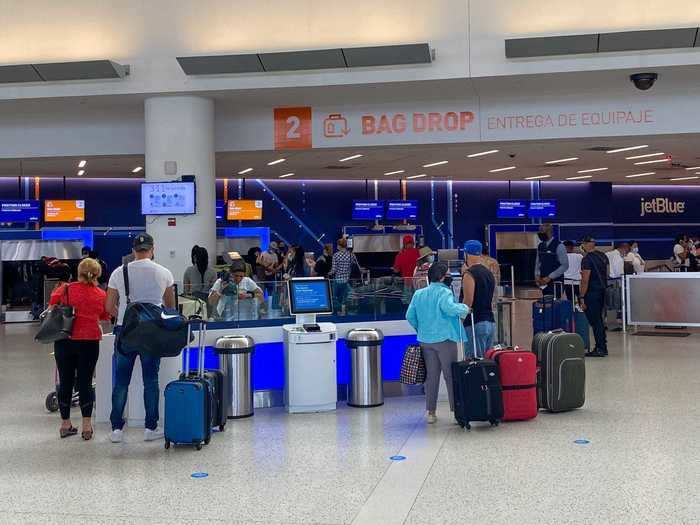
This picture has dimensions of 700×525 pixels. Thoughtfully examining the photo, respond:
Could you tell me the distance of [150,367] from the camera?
7.08 metres

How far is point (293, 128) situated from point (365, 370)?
657cm

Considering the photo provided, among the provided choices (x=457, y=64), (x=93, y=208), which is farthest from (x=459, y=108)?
(x=93, y=208)

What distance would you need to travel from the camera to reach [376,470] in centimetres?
610

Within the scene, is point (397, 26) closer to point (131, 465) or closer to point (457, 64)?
point (457, 64)

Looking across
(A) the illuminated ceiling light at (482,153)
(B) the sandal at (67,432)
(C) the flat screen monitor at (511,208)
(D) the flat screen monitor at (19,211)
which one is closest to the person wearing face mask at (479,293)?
(B) the sandal at (67,432)

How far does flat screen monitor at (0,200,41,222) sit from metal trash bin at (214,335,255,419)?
15667 millimetres

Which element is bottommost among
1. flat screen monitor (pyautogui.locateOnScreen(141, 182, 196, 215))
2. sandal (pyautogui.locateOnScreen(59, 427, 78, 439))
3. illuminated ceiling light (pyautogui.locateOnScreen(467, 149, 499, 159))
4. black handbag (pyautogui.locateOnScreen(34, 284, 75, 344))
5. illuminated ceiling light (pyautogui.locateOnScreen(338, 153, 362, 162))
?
sandal (pyautogui.locateOnScreen(59, 427, 78, 439))

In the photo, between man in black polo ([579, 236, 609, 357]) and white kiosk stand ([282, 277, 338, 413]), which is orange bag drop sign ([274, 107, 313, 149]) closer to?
man in black polo ([579, 236, 609, 357])

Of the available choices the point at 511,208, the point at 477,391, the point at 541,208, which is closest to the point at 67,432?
the point at 477,391

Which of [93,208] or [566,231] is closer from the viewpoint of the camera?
[93,208]

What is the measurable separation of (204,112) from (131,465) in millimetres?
7709

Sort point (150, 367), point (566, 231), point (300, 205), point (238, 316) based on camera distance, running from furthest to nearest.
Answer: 1. point (566, 231)
2. point (300, 205)
3. point (238, 316)
4. point (150, 367)

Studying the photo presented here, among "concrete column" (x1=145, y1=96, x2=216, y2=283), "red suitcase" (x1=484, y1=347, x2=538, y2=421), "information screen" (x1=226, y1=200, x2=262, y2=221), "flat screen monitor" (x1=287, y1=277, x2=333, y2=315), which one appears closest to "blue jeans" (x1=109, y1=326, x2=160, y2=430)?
"flat screen monitor" (x1=287, y1=277, x2=333, y2=315)

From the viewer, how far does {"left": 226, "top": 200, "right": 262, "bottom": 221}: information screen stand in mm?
24375
